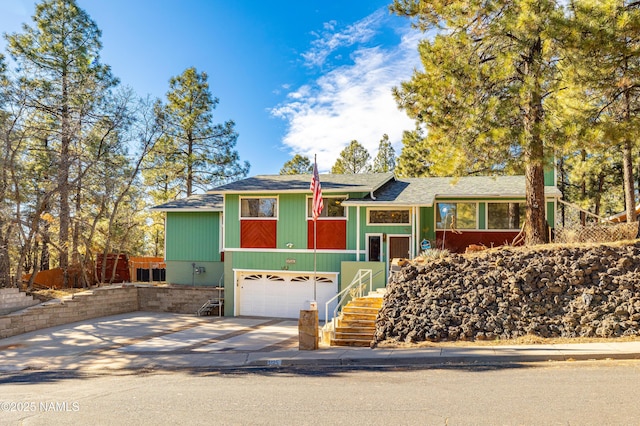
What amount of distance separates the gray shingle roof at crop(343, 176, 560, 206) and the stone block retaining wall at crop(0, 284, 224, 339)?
9.05m

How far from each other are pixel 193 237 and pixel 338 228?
800cm

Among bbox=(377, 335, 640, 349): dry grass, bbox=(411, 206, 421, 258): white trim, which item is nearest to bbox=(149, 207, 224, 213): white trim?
bbox=(411, 206, 421, 258): white trim

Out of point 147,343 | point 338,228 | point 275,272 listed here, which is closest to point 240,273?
point 275,272

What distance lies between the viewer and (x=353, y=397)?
23.5 feet

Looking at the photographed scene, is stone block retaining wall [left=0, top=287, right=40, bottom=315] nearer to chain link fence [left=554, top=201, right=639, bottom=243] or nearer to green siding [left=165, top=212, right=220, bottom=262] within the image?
green siding [left=165, top=212, right=220, bottom=262]

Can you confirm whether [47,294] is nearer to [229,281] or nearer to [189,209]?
[189,209]

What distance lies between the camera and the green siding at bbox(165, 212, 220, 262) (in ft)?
76.5

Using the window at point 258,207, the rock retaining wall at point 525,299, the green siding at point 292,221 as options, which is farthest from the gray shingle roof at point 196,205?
the rock retaining wall at point 525,299

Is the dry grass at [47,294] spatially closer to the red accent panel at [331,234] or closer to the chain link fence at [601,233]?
the red accent panel at [331,234]

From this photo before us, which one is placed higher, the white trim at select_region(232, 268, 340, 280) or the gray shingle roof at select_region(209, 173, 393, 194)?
the gray shingle roof at select_region(209, 173, 393, 194)

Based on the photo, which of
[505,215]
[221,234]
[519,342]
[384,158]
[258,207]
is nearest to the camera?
[519,342]

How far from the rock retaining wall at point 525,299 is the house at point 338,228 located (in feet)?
17.1

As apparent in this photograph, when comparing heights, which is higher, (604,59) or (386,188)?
(604,59)

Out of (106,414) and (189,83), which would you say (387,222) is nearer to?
(106,414)
